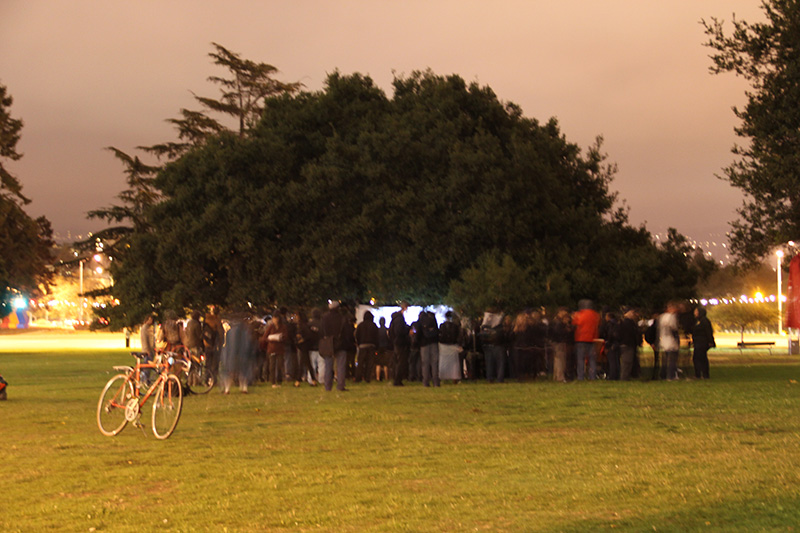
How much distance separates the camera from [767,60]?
94.5 feet

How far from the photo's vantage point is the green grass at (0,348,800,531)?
27.7 ft

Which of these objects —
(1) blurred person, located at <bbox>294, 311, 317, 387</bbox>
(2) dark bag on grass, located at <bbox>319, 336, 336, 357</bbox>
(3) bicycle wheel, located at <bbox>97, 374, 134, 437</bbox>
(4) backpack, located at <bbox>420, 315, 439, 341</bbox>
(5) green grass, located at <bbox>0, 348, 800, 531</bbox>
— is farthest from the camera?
(1) blurred person, located at <bbox>294, 311, 317, 387</bbox>

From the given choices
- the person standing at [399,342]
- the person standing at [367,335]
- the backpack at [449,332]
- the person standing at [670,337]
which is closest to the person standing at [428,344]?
the person standing at [399,342]

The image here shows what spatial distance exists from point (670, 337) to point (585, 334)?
2.00m

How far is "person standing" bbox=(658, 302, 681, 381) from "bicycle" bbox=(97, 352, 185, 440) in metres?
14.2

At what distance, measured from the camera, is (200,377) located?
2602 centimetres

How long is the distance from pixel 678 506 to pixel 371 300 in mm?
26996

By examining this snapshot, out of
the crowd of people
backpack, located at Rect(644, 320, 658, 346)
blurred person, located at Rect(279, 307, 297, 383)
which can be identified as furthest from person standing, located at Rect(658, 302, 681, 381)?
blurred person, located at Rect(279, 307, 297, 383)

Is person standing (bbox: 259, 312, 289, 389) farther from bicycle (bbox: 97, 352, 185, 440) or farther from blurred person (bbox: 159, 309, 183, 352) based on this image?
Answer: bicycle (bbox: 97, 352, 185, 440)

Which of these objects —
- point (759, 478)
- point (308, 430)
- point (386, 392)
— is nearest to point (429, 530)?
point (759, 478)

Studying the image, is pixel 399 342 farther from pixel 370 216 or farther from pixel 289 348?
pixel 370 216

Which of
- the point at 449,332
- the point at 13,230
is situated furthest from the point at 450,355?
the point at 13,230

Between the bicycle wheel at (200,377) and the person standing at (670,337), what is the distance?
419 inches

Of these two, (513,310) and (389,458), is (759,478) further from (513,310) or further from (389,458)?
(513,310)
